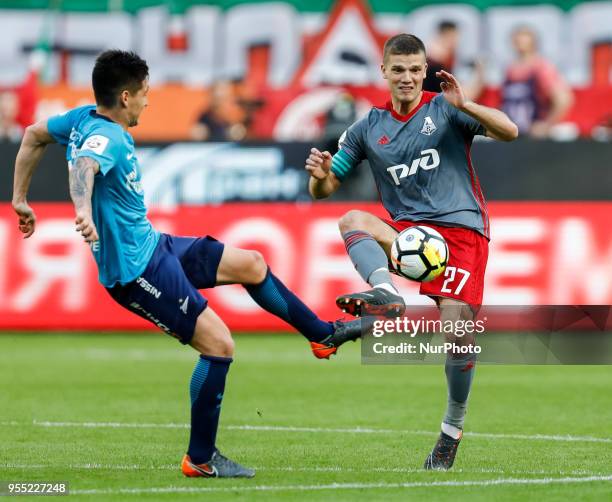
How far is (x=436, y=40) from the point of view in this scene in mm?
22875

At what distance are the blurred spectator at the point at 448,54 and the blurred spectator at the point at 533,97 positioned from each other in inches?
20.2

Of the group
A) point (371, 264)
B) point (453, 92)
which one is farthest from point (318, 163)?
point (453, 92)

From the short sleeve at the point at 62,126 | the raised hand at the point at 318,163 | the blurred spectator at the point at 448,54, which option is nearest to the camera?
the short sleeve at the point at 62,126

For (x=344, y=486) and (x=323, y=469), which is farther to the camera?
(x=323, y=469)

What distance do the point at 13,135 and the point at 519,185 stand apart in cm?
A: 868

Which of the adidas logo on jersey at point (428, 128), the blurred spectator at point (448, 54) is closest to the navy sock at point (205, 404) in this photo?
the adidas logo on jersey at point (428, 128)

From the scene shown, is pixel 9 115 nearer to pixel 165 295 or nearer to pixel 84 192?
pixel 165 295

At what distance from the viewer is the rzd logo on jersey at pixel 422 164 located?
8070mm

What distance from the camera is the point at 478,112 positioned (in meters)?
7.61

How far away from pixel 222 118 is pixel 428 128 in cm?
1322

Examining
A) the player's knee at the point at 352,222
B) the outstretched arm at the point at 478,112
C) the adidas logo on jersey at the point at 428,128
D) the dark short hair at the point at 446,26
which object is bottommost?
the player's knee at the point at 352,222

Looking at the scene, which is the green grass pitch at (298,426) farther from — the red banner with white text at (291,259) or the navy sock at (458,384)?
the red banner with white text at (291,259)

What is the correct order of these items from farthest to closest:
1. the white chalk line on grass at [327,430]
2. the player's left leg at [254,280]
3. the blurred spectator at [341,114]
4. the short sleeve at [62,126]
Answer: the blurred spectator at [341,114]
the white chalk line on grass at [327,430]
the player's left leg at [254,280]
the short sleeve at [62,126]

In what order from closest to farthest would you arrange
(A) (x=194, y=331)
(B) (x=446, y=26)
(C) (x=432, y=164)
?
1. (A) (x=194, y=331)
2. (C) (x=432, y=164)
3. (B) (x=446, y=26)
